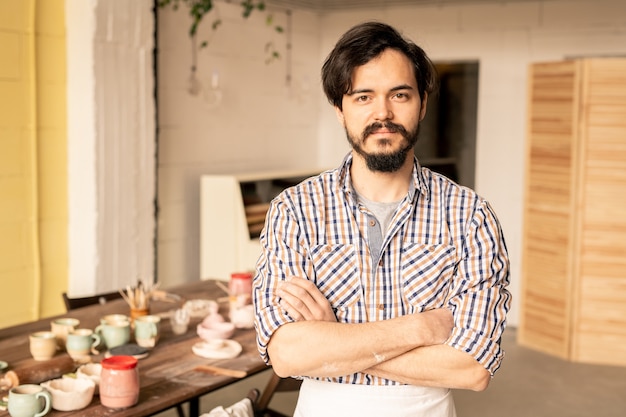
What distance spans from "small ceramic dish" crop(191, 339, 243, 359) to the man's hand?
42.0 inches

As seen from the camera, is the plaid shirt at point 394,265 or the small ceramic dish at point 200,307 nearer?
the plaid shirt at point 394,265

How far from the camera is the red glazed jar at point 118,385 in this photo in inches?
91.7

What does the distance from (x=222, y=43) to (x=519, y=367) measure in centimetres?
313

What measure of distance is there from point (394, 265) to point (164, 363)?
3.90 ft

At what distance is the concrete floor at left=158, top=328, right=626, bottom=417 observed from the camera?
15.5ft

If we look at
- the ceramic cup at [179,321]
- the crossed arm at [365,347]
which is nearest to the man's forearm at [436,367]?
the crossed arm at [365,347]

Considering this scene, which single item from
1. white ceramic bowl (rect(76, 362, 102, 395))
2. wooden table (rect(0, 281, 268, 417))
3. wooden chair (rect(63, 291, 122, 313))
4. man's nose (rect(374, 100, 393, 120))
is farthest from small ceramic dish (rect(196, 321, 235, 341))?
man's nose (rect(374, 100, 393, 120))

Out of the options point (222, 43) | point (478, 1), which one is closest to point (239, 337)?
point (222, 43)

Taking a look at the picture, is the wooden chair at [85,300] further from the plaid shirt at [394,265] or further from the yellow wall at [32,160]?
the plaid shirt at [394,265]

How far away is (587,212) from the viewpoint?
5.47 m

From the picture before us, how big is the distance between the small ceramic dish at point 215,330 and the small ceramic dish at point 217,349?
54 mm

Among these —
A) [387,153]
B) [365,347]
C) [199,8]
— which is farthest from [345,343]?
[199,8]

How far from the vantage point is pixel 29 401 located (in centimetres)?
221

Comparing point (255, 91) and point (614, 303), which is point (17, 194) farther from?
point (614, 303)
